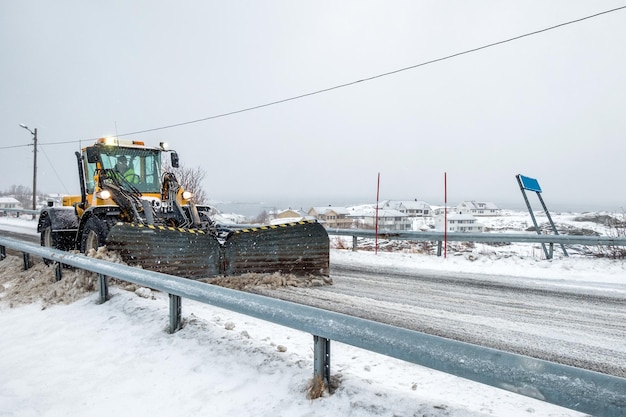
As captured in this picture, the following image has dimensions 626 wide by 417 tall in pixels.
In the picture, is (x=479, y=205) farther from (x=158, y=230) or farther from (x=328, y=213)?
(x=158, y=230)

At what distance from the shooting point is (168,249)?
19.6ft

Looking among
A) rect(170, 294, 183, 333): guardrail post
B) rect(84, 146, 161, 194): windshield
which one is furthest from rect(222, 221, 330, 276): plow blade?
rect(84, 146, 161, 194): windshield

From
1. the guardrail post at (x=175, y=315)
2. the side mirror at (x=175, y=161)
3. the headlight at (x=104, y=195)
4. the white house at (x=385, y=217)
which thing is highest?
the side mirror at (x=175, y=161)

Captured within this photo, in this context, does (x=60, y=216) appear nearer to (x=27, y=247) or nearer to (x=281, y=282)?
(x=27, y=247)

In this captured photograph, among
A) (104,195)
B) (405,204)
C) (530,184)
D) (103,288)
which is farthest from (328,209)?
(103,288)

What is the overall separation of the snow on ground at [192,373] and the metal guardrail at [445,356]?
36 cm

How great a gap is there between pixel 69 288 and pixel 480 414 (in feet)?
17.6

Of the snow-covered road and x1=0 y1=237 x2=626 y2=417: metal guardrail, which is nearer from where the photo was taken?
x1=0 y1=237 x2=626 y2=417: metal guardrail

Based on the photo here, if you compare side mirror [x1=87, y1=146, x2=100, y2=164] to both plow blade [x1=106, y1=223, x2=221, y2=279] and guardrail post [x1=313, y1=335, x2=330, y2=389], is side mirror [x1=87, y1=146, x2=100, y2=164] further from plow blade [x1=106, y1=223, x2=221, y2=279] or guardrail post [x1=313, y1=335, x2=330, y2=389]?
guardrail post [x1=313, y1=335, x2=330, y2=389]

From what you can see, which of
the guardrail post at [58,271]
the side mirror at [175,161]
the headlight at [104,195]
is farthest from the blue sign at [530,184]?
the guardrail post at [58,271]

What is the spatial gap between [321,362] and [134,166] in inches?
281

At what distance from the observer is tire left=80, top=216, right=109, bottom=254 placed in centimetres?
658

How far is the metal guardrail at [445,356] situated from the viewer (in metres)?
1.73

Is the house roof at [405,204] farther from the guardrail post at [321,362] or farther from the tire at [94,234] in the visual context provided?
the guardrail post at [321,362]
